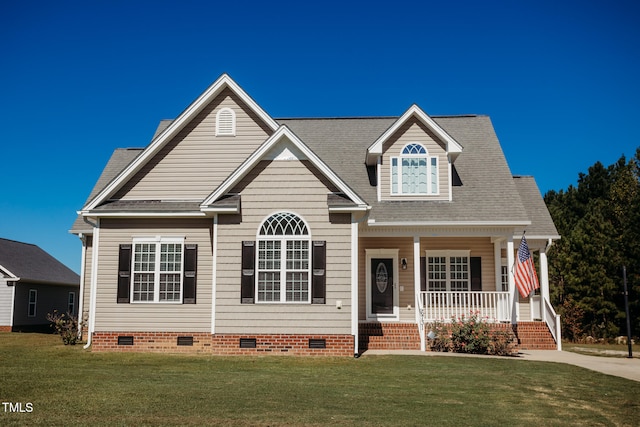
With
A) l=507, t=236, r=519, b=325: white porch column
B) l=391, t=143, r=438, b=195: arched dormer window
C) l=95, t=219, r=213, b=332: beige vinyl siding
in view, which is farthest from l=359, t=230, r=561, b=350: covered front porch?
l=95, t=219, r=213, b=332: beige vinyl siding

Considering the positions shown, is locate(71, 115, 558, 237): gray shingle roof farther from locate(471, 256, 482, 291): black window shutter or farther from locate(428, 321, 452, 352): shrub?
locate(428, 321, 452, 352): shrub

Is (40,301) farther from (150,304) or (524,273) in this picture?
(524,273)

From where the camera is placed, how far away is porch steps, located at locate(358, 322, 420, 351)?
17.9 meters

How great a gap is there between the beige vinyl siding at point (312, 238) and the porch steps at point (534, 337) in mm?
6398

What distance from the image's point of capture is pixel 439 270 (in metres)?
20.8

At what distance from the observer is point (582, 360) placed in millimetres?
16078

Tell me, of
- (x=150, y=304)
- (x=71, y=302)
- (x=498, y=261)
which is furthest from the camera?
(x=71, y=302)

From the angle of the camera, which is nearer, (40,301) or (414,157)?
(414,157)

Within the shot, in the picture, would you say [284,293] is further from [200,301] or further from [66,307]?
[66,307]

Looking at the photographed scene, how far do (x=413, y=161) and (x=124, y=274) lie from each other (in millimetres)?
10415

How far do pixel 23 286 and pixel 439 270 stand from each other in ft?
77.3

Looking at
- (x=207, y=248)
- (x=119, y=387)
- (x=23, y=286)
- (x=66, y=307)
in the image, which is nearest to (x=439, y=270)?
(x=207, y=248)

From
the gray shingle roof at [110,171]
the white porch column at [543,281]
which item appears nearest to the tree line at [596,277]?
the white porch column at [543,281]

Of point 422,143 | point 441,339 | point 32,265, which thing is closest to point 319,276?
point 441,339
